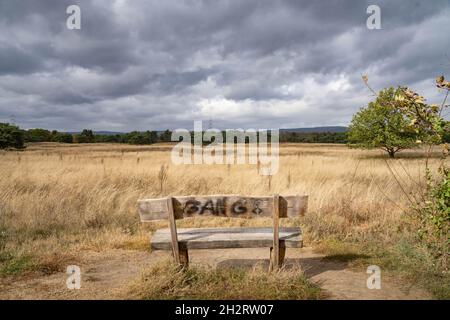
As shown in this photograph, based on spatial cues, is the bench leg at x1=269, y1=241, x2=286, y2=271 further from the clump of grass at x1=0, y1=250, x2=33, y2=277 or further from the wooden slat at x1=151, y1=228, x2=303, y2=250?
the clump of grass at x1=0, y1=250, x2=33, y2=277

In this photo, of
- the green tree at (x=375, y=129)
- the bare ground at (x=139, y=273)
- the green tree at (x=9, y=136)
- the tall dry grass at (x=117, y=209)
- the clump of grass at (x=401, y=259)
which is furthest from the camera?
the green tree at (x=9, y=136)

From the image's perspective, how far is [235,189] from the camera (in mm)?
11008

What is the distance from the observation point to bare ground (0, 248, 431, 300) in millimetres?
4414

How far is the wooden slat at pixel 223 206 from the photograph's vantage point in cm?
434

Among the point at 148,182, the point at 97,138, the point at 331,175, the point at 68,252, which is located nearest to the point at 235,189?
the point at 148,182

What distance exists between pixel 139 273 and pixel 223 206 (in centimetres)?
173

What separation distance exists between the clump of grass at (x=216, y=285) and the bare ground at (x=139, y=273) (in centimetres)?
33

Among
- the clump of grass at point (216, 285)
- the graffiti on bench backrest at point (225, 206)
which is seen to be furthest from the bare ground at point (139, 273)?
the graffiti on bench backrest at point (225, 206)

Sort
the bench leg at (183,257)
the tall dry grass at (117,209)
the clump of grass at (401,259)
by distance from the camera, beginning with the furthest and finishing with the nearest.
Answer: the tall dry grass at (117,209)
the clump of grass at (401,259)
the bench leg at (183,257)

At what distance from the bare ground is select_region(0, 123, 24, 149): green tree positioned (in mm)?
38346

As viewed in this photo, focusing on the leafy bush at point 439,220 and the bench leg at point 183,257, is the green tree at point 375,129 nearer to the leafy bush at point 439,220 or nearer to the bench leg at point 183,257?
the leafy bush at point 439,220

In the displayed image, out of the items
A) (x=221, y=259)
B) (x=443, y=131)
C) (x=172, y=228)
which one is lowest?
(x=221, y=259)
